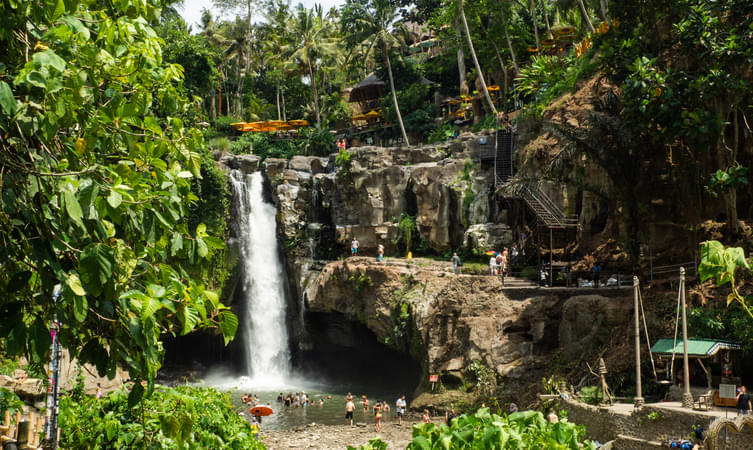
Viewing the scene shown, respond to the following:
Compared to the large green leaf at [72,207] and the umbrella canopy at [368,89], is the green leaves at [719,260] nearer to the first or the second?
the large green leaf at [72,207]

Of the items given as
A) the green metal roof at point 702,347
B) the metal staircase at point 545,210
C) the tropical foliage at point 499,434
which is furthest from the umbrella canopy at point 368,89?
the tropical foliage at point 499,434

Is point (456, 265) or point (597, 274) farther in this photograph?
point (456, 265)

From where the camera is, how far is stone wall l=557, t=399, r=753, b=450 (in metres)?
16.7

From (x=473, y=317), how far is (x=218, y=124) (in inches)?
1313

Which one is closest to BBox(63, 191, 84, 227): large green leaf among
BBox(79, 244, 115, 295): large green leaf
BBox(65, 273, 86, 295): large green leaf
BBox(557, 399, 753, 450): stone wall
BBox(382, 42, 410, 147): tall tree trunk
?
BBox(79, 244, 115, 295): large green leaf

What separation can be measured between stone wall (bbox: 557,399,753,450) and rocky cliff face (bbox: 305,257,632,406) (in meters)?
4.09

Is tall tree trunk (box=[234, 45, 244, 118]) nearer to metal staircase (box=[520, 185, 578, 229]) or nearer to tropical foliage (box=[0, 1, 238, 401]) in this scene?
metal staircase (box=[520, 185, 578, 229])

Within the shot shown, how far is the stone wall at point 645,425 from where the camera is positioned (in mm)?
16728

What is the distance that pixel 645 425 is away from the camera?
18500 millimetres

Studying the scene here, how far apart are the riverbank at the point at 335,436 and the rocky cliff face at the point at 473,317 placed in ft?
10.0

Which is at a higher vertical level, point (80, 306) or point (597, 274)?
point (597, 274)

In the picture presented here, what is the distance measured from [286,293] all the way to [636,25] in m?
22.8

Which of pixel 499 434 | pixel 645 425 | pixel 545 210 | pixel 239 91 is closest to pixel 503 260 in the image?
pixel 545 210

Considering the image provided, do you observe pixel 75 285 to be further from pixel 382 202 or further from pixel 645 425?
pixel 382 202
